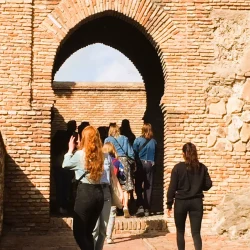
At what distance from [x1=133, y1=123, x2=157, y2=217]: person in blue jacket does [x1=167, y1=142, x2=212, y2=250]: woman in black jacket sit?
319 centimetres

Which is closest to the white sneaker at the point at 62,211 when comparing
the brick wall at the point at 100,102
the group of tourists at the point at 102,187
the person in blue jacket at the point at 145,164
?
the person in blue jacket at the point at 145,164

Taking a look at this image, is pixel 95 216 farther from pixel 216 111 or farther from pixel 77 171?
pixel 216 111

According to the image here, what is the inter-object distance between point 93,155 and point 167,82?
4.36 m

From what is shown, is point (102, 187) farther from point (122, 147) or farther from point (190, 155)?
point (122, 147)

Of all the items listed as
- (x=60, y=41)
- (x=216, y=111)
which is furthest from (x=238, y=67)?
(x=60, y=41)

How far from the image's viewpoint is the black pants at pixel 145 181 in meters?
10.1

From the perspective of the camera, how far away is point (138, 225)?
373 inches

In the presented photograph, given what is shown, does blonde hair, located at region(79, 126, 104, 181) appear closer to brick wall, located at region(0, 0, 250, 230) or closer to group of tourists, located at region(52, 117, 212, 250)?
group of tourists, located at region(52, 117, 212, 250)

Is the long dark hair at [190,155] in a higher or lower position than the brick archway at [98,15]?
lower

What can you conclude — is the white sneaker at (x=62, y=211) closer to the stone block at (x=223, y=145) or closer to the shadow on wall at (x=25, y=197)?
the shadow on wall at (x=25, y=197)

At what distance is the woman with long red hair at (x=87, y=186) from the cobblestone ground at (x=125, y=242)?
2056mm

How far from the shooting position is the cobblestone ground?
808 centimetres

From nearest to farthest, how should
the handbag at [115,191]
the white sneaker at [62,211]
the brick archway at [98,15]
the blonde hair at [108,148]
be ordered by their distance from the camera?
1. the handbag at [115,191]
2. the blonde hair at [108,148]
3. the brick archway at [98,15]
4. the white sneaker at [62,211]

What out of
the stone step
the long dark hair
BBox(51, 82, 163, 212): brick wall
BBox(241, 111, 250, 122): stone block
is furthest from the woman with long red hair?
BBox(51, 82, 163, 212): brick wall
